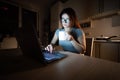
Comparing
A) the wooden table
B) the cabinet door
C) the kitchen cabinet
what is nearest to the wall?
A: the kitchen cabinet

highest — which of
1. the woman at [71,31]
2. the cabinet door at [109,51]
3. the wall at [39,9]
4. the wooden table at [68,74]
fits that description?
the wall at [39,9]

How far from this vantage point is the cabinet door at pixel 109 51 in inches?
98.9

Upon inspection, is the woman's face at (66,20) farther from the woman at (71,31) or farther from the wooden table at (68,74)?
the wooden table at (68,74)

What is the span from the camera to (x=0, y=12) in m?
2.66

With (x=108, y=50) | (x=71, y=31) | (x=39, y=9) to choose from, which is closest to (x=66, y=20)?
(x=71, y=31)

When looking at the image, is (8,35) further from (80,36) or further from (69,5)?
(69,5)

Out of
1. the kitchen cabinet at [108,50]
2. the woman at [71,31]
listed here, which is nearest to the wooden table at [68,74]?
the woman at [71,31]

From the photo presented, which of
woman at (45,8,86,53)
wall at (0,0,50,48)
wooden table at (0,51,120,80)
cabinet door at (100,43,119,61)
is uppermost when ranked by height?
wall at (0,0,50,48)

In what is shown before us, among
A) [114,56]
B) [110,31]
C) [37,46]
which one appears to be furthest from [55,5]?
[37,46]

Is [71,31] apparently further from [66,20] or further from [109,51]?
[109,51]

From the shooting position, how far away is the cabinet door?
251 centimetres

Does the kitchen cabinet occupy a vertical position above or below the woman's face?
below

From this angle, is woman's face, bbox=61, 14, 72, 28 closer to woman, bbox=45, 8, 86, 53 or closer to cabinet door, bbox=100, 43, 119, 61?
woman, bbox=45, 8, 86, 53

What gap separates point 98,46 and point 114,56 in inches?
18.6
